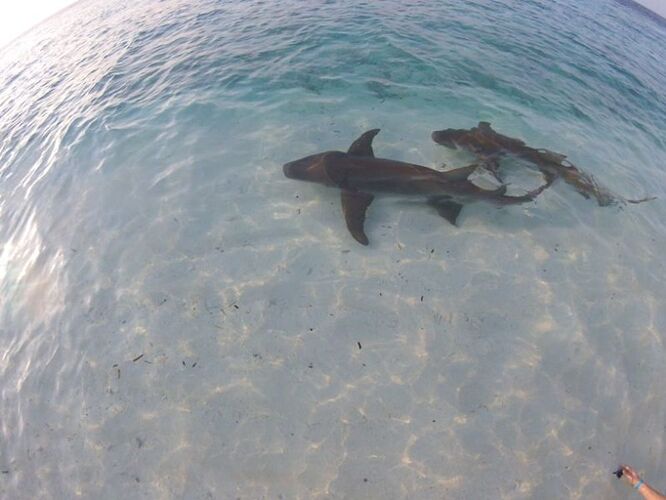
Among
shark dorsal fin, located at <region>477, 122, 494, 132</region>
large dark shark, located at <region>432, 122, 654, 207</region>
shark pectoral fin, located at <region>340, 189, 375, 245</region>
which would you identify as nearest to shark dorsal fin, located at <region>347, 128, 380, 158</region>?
shark pectoral fin, located at <region>340, 189, 375, 245</region>

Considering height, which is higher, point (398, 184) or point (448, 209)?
point (398, 184)

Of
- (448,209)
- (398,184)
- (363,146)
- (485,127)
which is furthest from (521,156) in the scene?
(363,146)

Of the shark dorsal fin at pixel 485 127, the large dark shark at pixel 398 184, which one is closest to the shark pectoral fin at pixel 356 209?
the large dark shark at pixel 398 184

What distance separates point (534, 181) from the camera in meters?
10.1

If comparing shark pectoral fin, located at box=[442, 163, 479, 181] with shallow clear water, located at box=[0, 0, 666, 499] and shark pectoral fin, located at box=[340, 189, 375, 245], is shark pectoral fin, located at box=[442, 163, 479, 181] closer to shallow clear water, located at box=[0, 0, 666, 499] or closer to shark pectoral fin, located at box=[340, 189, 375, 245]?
shallow clear water, located at box=[0, 0, 666, 499]

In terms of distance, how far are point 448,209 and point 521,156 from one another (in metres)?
3.14

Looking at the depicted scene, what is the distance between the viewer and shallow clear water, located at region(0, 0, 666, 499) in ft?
19.4

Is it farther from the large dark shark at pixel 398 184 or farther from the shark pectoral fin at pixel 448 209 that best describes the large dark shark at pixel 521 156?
the shark pectoral fin at pixel 448 209

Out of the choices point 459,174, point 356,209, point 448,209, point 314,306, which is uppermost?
point 459,174

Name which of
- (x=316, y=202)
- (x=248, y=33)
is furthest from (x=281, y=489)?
(x=248, y=33)

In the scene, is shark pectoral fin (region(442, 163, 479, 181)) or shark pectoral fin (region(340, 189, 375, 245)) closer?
shark pectoral fin (region(340, 189, 375, 245))

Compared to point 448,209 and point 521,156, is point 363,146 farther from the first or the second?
point 521,156

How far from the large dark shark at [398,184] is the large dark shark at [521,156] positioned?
1.67 metres

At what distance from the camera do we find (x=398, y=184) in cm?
879
